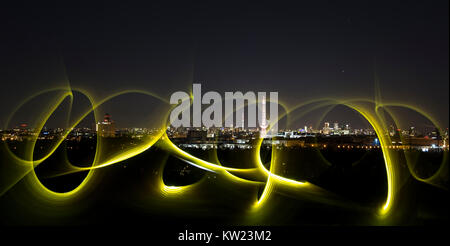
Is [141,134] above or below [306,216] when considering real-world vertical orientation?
above

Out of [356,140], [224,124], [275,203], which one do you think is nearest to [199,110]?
[224,124]

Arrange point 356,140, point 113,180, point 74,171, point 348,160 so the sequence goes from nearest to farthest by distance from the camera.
Answer: point 113,180
point 74,171
point 348,160
point 356,140

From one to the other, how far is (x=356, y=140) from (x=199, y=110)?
45.9 feet

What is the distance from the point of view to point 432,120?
8.55 meters

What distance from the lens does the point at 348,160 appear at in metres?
17.1

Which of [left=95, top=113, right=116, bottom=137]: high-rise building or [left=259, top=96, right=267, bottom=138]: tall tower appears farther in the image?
[left=95, top=113, right=116, bottom=137]: high-rise building

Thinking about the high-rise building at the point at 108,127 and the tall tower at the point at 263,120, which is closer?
the tall tower at the point at 263,120

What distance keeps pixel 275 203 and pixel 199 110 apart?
434 centimetres

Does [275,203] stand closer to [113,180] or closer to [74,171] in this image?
[113,180]

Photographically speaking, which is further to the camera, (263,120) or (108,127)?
(108,127)
